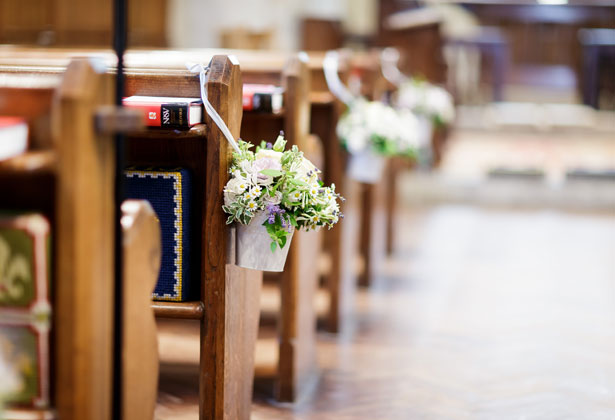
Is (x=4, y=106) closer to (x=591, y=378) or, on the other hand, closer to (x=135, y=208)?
(x=135, y=208)

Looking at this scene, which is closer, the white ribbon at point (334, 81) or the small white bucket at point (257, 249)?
the small white bucket at point (257, 249)

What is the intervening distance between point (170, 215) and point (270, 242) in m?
0.32

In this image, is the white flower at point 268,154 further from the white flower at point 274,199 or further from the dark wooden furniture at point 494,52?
the dark wooden furniture at point 494,52

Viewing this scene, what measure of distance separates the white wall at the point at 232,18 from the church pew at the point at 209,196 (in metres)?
6.93

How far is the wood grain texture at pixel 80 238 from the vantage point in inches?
69.7

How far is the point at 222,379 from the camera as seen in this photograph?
8.55 feet

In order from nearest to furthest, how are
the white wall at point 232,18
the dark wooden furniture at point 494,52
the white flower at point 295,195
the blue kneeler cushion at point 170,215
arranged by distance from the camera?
the white flower at point 295,195 → the blue kneeler cushion at point 170,215 → the white wall at point 232,18 → the dark wooden furniture at point 494,52

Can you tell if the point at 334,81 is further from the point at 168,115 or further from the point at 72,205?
the point at 72,205

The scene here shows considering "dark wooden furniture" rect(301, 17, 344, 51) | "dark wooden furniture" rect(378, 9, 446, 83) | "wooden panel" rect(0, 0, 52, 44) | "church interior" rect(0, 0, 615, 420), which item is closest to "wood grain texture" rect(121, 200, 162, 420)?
"church interior" rect(0, 0, 615, 420)

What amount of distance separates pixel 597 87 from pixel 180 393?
821 cm

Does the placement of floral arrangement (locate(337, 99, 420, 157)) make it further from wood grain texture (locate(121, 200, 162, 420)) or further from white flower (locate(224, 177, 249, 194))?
wood grain texture (locate(121, 200, 162, 420))

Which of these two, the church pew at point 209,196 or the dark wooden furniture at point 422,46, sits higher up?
the dark wooden furniture at point 422,46

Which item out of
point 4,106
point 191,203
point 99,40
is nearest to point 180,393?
point 191,203

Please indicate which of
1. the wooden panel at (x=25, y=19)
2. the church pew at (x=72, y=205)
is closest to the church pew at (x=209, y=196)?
the church pew at (x=72, y=205)
